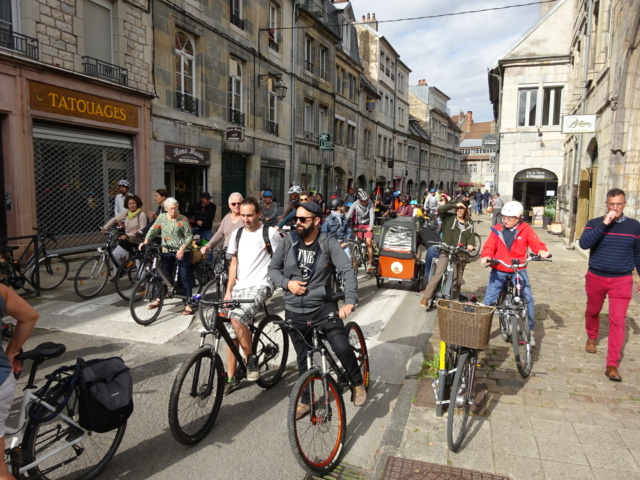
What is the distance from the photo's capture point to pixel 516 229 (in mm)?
5230

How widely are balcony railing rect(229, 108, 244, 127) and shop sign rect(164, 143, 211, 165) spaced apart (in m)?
2.02

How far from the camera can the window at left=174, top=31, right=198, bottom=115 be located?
1379cm

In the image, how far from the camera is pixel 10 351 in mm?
2361

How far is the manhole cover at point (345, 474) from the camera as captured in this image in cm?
306

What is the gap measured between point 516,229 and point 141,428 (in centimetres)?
429

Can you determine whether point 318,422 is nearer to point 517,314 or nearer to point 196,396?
point 196,396

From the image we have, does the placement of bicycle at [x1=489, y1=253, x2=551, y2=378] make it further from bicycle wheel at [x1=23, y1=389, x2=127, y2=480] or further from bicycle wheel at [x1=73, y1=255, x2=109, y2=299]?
bicycle wheel at [x1=73, y1=255, x2=109, y2=299]

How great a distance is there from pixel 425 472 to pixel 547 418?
137 cm

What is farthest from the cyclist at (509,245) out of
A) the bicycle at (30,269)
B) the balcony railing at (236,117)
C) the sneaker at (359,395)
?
the balcony railing at (236,117)

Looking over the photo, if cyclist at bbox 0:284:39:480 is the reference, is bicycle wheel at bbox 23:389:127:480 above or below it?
below

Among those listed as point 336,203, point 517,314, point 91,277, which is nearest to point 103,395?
point 517,314

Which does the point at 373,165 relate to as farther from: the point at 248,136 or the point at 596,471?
the point at 596,471

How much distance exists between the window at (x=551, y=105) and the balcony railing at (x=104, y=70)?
19909mm

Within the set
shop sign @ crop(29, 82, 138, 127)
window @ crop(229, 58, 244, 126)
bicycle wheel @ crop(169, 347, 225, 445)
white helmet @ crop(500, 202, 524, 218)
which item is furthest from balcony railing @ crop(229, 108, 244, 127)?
bicycle wheel @ crop(169, 347, 225, 445)
